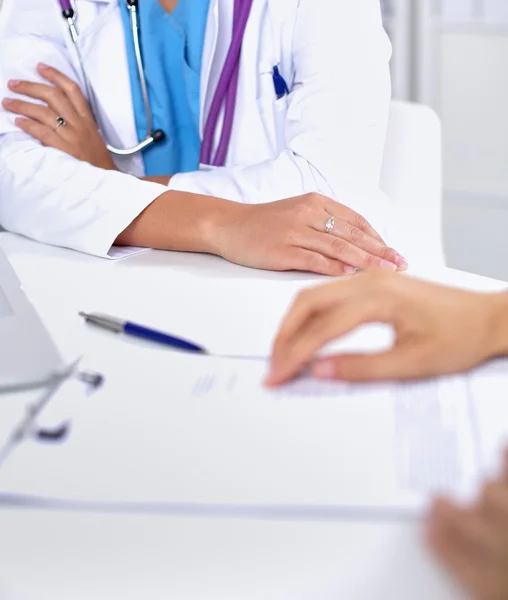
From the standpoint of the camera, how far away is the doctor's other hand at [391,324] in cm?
57

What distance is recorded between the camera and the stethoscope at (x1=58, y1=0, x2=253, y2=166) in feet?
3.96

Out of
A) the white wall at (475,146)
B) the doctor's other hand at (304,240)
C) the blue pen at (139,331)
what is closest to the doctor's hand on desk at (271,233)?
the doctor's other hand at (304,240)

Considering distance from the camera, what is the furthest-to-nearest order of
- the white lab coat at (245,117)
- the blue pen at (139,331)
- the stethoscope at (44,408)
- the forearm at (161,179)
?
the forearm at (161,179), the white lab coat at (245,117), the blue pen at (139,331), the stethoscope at (44,408)

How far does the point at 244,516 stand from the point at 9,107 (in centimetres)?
87

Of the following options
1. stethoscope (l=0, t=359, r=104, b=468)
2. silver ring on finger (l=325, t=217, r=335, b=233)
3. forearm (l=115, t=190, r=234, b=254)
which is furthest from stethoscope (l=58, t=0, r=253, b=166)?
stethoscope (l=0, t=359, r=104, b=468)

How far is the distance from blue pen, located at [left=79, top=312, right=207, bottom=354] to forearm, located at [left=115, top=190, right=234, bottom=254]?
0.77ft

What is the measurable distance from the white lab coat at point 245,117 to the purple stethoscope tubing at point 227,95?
0.5 inches

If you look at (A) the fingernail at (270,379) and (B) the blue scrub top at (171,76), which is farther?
(B) the blue scrub top at (171,76)

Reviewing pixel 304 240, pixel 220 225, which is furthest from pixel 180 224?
pixel 304 240

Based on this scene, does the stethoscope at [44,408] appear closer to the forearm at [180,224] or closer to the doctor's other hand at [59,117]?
the forearm at [180,224]

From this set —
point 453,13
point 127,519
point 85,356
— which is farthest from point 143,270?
point 453,13

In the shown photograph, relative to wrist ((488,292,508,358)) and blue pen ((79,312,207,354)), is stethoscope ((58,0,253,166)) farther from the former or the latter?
wrist ((488,292,508,358))

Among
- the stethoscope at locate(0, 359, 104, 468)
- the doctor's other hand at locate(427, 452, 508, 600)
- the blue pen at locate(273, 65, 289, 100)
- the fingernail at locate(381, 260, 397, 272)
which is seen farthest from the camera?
the blue pen at locate(273, 65, 289, 100)

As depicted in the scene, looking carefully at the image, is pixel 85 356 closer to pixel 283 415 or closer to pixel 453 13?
pixel 283 415
